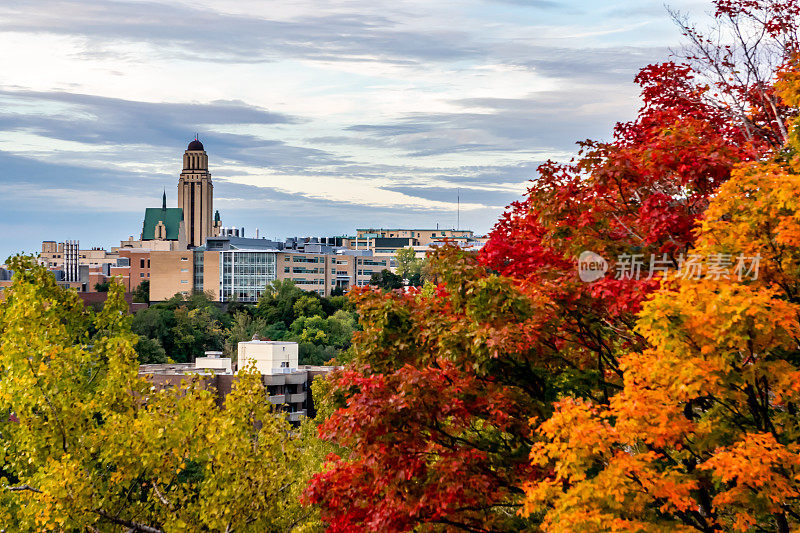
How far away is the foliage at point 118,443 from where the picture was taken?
12.2m

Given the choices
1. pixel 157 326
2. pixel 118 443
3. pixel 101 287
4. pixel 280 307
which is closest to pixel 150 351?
pixel 157 326

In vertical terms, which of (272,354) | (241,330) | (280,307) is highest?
(280,307)

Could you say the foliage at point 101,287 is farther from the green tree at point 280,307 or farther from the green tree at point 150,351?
the green tree at point 150,351

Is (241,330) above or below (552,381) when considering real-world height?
below

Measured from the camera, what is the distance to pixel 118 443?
12.7 metres

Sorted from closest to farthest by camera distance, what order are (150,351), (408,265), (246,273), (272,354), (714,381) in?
1. (714,381)
2. (272,354)
3. (150,351)
4. (246,273)
5. (408,265)

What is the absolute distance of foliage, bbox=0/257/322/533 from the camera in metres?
12.2

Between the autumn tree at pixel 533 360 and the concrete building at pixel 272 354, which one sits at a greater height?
the autumn tree at pixel 533 360

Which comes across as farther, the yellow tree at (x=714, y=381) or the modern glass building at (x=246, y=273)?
the modern glass building at (x=246, y=273)

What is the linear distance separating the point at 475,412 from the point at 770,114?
6.14 meters

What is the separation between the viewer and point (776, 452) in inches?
292

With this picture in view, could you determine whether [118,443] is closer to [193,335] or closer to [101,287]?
[193,335]

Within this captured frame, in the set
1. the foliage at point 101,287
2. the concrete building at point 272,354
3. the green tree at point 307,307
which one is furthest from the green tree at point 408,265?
the concrete building at point 272,354

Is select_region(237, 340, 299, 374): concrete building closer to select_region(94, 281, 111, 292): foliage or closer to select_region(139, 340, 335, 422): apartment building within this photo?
select_region(139, 340, 335, 422): apartment building
